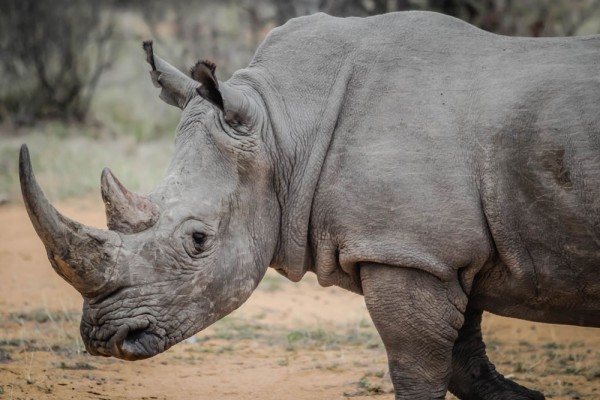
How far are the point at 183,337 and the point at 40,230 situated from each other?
85 centimetres

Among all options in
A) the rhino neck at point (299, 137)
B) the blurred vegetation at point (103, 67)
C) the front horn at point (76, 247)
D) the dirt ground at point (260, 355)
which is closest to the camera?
the front horn at point (76, 247)

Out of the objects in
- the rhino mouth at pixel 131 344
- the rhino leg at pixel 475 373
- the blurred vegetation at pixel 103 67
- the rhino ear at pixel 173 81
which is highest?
the blurred vegetation at pixel 103 67

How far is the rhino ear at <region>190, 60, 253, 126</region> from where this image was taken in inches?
179

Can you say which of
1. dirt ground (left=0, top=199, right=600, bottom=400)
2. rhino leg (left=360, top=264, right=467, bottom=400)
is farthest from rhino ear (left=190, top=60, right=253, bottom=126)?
dirt ground (left=0, top=199, right=600, bottom=400)

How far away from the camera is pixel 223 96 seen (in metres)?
4.63

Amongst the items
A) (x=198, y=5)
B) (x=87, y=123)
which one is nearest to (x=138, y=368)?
(x=87, y=123)

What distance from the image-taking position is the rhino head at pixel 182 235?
4395 mm

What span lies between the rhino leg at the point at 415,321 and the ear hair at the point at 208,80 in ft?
3.55

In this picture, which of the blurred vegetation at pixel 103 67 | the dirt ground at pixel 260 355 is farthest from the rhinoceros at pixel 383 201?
the blurred vegetation at pixel 103 67

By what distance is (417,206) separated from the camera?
4484 millimetres

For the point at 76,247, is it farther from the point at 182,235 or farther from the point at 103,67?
the point at 103,67

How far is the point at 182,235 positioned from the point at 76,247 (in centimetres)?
50

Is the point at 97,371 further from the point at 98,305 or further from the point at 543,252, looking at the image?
the point at 543,252

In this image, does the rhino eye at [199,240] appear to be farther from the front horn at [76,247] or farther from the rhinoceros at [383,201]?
the front horn at [76,247]
